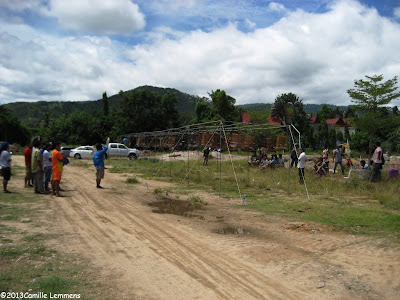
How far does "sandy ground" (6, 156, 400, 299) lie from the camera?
4195 mm

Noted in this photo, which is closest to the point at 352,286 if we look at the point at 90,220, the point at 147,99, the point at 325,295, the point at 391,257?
the point at 325,295

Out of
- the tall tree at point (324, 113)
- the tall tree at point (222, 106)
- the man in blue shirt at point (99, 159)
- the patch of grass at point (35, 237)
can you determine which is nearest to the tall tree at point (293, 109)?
the tall tree at point (222, 106)

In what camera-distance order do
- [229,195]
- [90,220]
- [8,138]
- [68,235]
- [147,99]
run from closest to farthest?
[68,235] < [90,220] < [229,195] < [147,99] < [8,138]

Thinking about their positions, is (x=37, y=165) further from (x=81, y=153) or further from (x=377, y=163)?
(x=81, y=153)

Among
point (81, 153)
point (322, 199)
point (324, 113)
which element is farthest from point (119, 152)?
point (324, 113)

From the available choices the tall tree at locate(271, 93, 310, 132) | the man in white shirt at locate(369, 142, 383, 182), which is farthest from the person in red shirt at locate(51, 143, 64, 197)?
the tall tree at locate(271, 93, 310, 132)

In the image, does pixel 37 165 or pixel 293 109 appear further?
pixel 293 109

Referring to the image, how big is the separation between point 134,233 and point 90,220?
151 cm

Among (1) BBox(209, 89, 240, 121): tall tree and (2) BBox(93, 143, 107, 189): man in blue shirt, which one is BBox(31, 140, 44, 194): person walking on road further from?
(1) BBox(209, 89, 240, 121): tall tree

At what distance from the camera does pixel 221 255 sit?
538cm

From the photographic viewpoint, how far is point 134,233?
6570 mm

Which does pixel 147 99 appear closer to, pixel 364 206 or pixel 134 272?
pixel 364 206

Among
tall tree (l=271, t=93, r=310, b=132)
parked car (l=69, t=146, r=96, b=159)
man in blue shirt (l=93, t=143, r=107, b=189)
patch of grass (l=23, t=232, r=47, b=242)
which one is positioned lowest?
patch of grass (l=23, t=232, r=47, b=242)

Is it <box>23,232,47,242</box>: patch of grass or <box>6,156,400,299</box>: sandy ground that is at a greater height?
<box>23,232,47,242</box>: patch of grass
